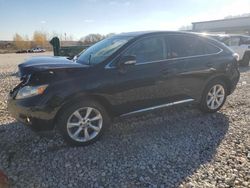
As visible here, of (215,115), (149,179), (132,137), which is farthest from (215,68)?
(149,179)

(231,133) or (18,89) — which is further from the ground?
(18,89)

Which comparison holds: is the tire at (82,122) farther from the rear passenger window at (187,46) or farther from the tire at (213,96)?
the tire at (213,96)

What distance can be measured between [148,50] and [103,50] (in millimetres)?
789

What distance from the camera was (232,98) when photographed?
6230 millimetres

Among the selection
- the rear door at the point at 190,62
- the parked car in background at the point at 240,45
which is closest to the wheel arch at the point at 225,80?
the rear door at the point at 190,62

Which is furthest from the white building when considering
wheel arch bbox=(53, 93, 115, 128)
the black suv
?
wheel arch bbox=(53, 93, 115, 128)

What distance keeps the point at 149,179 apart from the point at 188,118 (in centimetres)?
223

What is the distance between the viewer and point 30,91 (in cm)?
331

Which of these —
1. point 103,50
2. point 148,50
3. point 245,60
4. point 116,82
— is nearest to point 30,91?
point 116,82

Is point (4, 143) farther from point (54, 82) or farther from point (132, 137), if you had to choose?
point (132, 137)

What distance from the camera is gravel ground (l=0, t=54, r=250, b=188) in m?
2.88

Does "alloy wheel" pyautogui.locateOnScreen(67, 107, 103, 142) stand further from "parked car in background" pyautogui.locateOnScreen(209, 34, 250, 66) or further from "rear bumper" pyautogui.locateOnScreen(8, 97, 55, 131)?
"parked car in background" pyautogui.locateOnScreen(209, 34, 250, 66)

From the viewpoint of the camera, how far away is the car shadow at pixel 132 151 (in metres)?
2.96

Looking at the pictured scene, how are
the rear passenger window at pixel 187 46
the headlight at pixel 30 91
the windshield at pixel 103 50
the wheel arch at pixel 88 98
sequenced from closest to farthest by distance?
the headlight at pixel 30 91 → the wheel arch at pixel 88 98 → the windshield at pixel 103 50 → the rear passenger window at pixel 187 46
